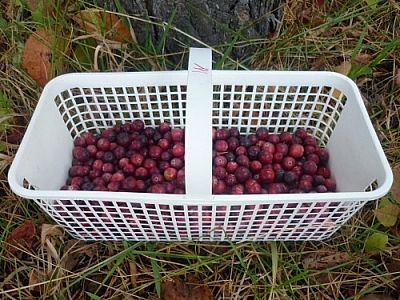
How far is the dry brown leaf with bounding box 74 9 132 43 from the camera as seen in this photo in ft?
5.26

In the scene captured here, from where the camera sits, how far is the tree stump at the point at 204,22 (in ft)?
4.97

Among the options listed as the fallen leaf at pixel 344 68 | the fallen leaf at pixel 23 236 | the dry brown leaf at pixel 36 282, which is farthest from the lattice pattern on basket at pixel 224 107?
the dry brown leaf at pixel 36 282

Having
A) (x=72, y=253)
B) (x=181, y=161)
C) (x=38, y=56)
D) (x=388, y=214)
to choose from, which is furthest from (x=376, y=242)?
(x=38, y=56)

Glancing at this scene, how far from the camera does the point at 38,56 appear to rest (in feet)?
5.33

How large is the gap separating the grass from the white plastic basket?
0.18 ft

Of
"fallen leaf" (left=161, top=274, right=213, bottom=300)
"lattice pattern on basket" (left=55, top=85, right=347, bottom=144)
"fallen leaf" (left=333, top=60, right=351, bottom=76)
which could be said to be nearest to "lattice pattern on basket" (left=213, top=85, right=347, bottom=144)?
"lattice pattern on basket" (left=55, top=85, right=347, bottom=144)

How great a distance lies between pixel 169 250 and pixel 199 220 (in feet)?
0.66

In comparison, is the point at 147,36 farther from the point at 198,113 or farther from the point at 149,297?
the point at 149,297

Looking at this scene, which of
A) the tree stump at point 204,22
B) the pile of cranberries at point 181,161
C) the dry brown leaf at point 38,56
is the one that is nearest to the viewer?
the pile of cranberries at point 181,161

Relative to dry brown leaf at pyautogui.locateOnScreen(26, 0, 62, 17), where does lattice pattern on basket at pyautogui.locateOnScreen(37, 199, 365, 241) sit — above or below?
below

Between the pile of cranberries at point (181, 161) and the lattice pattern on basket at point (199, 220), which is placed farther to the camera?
the pile of cranberries at point (181, 161)

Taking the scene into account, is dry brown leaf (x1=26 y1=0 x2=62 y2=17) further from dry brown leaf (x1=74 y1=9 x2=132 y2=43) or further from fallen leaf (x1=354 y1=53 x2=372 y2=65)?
fallen leaf (x1=354 y1=53 x2=372 y2=65)

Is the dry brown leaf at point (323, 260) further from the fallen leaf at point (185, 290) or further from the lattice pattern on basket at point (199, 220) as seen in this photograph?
the fallen leaf at point (185, 290)

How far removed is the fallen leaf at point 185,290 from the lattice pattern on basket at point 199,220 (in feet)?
0.39
